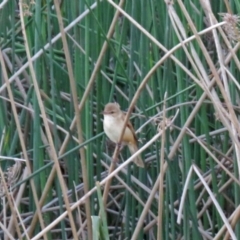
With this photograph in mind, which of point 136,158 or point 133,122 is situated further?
point 133,122

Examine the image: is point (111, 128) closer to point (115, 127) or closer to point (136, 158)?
point (115, 127)

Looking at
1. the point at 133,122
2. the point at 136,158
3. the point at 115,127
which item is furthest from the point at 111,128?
the point at 133,122

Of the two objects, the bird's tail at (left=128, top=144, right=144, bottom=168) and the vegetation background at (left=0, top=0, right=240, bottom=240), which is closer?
the vegetation background at (left=0, top=0, right=240, bottom=240)

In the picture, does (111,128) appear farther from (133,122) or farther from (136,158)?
(133,122)

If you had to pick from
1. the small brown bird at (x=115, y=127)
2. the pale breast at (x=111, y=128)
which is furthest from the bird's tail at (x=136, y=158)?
the pale breast at (x=111, y=128)

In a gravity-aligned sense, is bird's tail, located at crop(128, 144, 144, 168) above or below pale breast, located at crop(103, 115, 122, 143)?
below

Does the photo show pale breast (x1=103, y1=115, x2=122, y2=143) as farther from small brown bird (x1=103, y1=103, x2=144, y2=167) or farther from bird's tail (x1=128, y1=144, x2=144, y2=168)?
bird's tail (x1=128, y1=144, x2=144, y2=168)

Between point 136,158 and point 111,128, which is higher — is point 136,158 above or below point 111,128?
below

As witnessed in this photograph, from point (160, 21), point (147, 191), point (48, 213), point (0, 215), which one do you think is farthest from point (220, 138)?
point (0, 215)

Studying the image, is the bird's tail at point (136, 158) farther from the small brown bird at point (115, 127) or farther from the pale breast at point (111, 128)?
the pale breast at point (111, 128)

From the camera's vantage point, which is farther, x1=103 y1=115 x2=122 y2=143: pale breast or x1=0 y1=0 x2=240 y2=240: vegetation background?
x1=103 y1=115 x2=122 y2=143: pale breast

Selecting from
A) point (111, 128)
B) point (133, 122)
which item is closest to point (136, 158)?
point (111, 128)

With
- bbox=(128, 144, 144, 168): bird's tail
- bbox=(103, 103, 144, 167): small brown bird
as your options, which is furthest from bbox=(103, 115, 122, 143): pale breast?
bbox=(128, 144, 144, 168): bird's tail

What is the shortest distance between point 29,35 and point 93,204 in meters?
0.80
